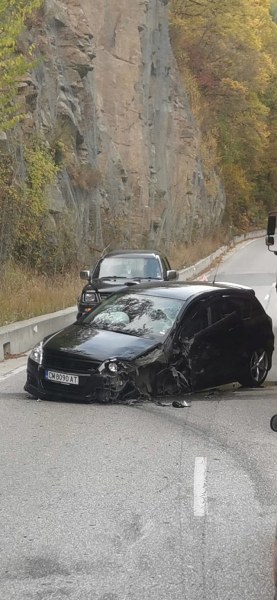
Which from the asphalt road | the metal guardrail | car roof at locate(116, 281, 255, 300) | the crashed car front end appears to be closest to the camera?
the asphalt road

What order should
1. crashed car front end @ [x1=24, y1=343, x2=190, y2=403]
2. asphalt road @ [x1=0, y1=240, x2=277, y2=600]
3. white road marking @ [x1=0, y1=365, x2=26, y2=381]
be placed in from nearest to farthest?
asphalt road @ [x1=0, y1=240, x2=277, y2=600] → crashed car front end @ [x1=24, y1=343, x2=190, y2=403] → white road marking @ [x1=0, y1=365, x2=26, y2=381]

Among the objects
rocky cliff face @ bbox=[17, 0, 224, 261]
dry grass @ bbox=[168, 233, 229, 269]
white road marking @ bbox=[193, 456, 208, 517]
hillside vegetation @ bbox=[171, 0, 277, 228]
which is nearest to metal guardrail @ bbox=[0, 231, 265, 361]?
white road marking @ bbox=[193, 456, 208, 517]

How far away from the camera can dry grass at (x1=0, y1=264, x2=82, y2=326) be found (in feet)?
54.4

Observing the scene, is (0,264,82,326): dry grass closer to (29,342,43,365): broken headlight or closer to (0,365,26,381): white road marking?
(0,365,26,381): white road marking

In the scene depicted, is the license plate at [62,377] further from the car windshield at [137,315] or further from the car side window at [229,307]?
the car side window at [229,307]

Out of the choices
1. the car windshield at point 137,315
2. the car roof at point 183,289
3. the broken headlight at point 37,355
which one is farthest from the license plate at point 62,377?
the car roof at point 183,289

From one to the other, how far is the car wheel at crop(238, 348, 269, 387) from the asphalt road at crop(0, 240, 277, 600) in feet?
5.22

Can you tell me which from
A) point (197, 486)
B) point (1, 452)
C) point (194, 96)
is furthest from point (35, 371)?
point (194, 96)

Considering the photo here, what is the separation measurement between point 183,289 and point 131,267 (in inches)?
267

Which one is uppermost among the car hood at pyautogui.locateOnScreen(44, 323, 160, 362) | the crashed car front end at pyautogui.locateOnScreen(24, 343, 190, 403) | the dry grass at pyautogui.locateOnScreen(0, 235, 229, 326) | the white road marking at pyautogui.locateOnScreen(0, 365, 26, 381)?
the car hood at pyautogui.locateOnScreen(44, 323, 160, 362)

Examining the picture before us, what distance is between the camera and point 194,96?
53.7 m

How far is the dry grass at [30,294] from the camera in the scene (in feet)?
54.4

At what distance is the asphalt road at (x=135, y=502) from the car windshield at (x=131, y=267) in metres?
8.09

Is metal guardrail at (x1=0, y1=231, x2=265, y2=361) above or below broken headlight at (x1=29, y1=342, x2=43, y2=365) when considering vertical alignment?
below
